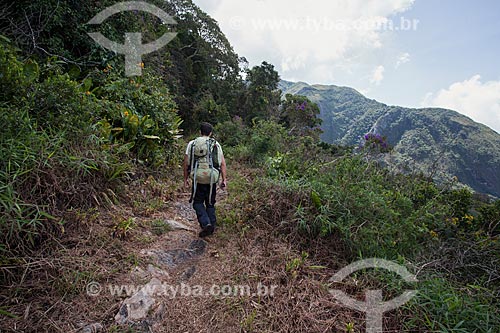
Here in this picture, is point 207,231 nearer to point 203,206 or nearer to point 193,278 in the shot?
point 203,206

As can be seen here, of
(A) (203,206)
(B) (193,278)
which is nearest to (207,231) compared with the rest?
(A) (203,206)

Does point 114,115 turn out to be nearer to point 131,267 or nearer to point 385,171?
point 131,267

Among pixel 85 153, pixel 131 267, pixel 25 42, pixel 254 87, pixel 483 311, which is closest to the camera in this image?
pixel 483 311

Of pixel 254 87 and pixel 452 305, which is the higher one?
pixel 254 87

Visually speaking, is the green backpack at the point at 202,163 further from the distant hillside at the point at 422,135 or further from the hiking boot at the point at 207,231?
the distant hillside at the point at 422,135

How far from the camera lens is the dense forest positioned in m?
1.90

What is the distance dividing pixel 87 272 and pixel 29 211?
0.78 metres

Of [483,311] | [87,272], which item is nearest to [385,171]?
[483,311]

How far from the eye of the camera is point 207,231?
10.0 feet

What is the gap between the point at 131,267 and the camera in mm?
2322

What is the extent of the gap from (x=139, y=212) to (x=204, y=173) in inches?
43.6

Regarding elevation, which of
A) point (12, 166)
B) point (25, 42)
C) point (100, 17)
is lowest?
point (12, 166)

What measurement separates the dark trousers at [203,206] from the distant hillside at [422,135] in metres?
3.54

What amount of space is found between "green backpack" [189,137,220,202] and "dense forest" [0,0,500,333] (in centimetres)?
68
